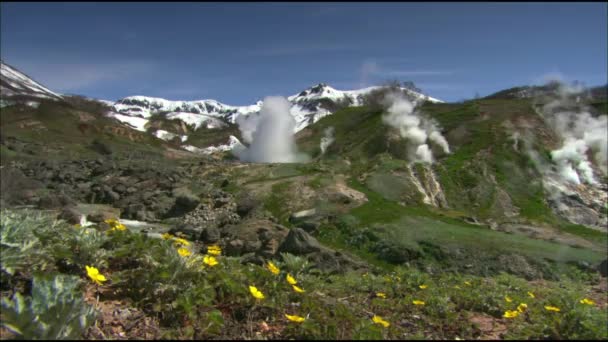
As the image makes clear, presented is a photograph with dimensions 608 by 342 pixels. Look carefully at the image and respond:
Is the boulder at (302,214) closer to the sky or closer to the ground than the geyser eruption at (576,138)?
closer to the ground

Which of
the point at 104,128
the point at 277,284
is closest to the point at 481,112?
the point at 277,284

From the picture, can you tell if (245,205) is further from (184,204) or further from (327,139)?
(327,139)

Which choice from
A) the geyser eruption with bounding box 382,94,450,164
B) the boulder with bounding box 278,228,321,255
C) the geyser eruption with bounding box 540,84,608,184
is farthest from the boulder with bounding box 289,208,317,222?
the geyser eruption with bounding box 540,84,608,184

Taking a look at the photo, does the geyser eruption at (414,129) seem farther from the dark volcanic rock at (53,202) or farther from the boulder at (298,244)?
the dark volcanic rock at (53,202)

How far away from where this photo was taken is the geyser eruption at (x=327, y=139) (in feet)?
192

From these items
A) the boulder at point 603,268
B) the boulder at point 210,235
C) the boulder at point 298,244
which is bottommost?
the boulder at point 603,268

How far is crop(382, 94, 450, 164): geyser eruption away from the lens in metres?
41.0

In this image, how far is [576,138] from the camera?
41.7 m

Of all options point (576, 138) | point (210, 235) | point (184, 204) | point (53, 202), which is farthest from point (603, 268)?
point (53, 202)

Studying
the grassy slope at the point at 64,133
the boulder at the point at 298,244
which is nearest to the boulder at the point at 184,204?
the boulder at the point at 298,244

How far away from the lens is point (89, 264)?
17.9 feet

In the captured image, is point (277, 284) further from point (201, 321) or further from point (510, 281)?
point (510, 281)

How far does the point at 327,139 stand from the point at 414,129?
18.1 m

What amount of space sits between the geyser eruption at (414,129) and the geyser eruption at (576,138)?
992cm
